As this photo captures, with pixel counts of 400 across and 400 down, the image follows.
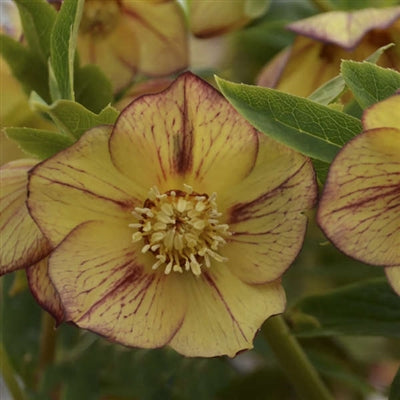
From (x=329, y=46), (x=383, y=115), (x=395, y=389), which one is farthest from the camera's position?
(x=329, y=46)

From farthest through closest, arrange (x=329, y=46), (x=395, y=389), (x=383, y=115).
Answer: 1. (x=329, y=46)
2. (x=395, y=389)
3. (x=383, y=115)

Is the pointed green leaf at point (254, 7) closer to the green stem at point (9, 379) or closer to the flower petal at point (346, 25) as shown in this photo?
the flower petal at point (346, 25)

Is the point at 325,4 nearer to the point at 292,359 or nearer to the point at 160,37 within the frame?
the point at 160,37

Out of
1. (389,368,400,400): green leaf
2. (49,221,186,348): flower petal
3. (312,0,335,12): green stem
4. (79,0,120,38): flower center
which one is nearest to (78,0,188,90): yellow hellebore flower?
(79,0,120,38): flower center

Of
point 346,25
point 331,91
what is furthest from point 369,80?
point 346,25

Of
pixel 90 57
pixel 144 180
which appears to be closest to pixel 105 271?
pixel 144 180

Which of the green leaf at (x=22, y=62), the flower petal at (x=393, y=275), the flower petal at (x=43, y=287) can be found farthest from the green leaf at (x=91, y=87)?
the flower petal at (x=393, y=275)

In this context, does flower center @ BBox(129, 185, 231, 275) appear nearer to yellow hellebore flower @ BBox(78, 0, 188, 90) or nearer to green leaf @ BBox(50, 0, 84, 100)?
green leaf @ BBox(50, 0, 84, 100)
